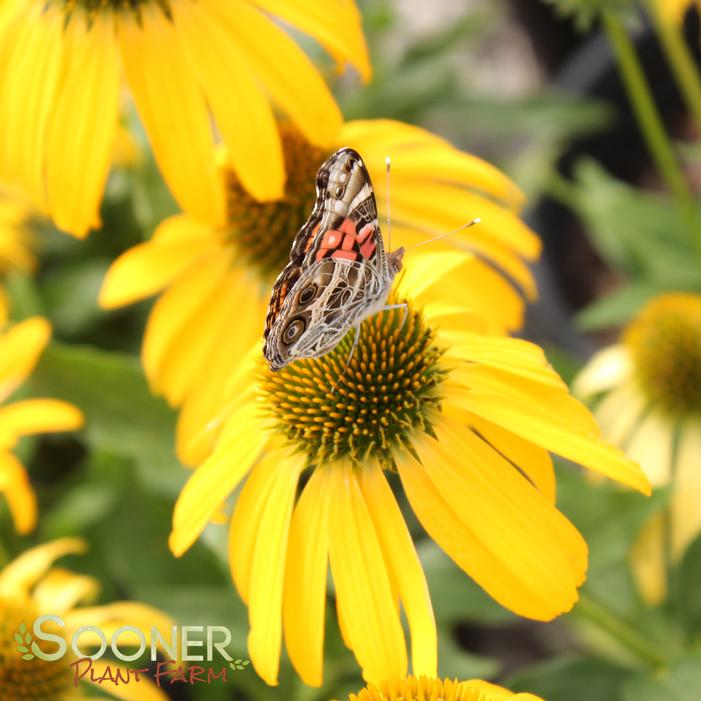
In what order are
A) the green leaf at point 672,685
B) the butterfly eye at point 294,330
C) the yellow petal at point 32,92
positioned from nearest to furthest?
the butterfly eye at point 294,330, the green leaf at point 672,685, the yellow petal at point 32,92

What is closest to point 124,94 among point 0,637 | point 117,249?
point 117,249

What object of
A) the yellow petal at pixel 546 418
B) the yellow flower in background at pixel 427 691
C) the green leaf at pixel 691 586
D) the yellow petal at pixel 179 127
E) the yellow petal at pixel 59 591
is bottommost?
the green leaf at pixel 691 586

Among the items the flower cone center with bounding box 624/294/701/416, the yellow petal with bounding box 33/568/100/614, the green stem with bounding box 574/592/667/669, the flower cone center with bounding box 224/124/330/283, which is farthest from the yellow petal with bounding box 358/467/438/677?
the flower cone center with bounding box 624/294/701/416

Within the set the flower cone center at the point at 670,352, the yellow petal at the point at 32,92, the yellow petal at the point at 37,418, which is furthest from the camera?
the flower cone center at the point at 670,352

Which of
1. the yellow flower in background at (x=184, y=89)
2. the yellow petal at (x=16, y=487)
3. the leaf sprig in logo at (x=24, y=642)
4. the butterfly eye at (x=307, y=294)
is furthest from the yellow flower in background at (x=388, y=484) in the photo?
the yellow petal at (x=16, y=487)

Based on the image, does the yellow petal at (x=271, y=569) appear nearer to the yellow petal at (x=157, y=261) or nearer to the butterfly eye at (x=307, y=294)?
the butterfly eye at (x=307, y=294)

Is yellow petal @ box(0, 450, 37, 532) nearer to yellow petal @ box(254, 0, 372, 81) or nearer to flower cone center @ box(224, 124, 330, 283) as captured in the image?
flower cone center @ box(224, 124, 330, 283)

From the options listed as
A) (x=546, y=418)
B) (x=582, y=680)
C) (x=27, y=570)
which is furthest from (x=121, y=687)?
(x=546, y=418)
